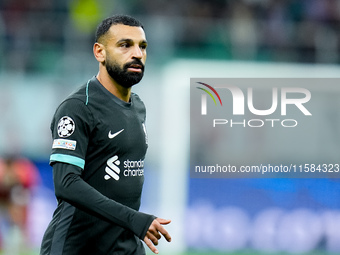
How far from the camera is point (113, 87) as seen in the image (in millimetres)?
4762

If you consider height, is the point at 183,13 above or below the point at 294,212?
above

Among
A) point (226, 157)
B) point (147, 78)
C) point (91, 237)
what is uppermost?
point (147, 78)

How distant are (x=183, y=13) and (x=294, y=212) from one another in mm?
4099

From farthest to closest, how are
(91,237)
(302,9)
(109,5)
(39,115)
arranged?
(302,9) → (109,5) → (39,115) → (91,237)

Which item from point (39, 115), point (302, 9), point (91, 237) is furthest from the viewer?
point (302, 9)

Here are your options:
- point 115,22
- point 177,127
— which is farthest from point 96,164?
point 177,127

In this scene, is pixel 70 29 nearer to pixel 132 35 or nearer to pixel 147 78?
pixel 147 78

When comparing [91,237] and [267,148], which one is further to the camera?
[267,148]

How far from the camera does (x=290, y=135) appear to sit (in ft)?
41.2

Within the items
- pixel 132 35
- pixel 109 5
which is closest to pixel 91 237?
pixel 132 35

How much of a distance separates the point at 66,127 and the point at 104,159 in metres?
0.33

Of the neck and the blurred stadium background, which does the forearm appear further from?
the blurred stadium background

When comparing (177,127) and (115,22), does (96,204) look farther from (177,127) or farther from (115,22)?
(177,127)

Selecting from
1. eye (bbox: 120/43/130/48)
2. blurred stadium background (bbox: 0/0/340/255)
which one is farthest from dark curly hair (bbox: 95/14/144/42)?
blurred stadium background (bbox: 0/0/340/255)
